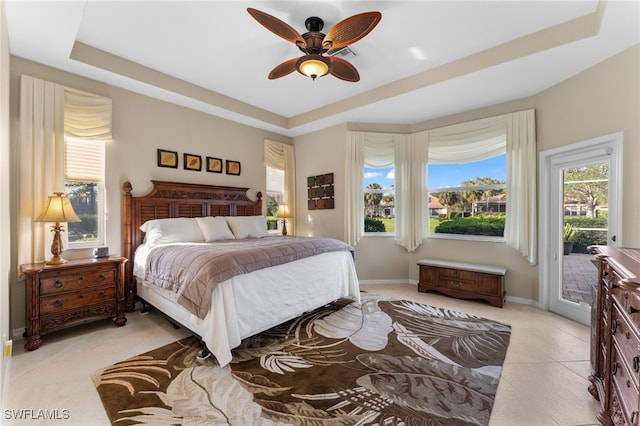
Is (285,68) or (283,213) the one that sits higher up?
(285,68)

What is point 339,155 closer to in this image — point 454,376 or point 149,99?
point 149,99

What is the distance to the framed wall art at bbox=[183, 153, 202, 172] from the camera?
4.02 meters

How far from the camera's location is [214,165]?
171 inches

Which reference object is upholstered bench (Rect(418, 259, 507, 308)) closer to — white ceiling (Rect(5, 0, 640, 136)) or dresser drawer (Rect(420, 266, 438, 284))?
dresser drawer (Rect(420, 266, 438, 284))

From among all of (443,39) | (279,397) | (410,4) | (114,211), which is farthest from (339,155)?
(279,397)

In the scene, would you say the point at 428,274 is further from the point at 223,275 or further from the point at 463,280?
the point at 223,275

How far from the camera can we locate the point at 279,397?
1.84m

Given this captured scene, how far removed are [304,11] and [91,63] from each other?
232 cm

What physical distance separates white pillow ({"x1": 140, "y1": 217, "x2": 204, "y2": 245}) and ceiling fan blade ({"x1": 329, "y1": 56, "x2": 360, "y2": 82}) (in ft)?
8.31

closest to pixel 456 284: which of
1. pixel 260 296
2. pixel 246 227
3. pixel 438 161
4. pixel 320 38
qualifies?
pixel 438 161

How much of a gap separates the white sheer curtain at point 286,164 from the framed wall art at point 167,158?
156 cm

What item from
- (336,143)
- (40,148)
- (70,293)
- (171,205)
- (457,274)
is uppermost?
(336,143)

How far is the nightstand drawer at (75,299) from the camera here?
8.18ft

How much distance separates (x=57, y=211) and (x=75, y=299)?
0.87 meters
